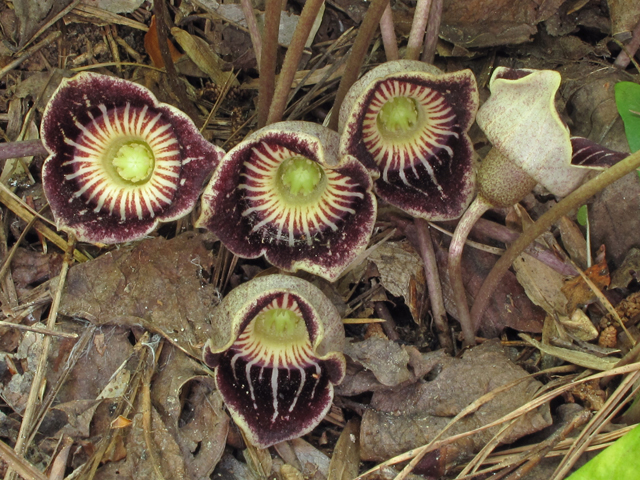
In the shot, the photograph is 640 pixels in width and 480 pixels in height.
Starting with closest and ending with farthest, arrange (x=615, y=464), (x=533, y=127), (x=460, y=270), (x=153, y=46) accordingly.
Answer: (x=615, y=464)
(x=533, y=127)
(x=460, y=270)
(x=153, y=46)

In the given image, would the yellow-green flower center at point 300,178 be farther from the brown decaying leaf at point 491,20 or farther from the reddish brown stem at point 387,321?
the brown decaying leaf at point 491,20

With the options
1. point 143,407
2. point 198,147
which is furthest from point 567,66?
point 143,407

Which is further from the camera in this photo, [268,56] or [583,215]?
[583,215]

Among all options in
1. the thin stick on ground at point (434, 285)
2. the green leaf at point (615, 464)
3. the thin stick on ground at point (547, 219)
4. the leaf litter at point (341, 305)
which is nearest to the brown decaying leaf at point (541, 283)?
the leaf litter at point (341, 305)

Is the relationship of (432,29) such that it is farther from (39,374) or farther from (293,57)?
(39,374)

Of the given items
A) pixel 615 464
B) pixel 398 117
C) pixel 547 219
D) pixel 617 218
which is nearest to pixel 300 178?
pixel 398 117

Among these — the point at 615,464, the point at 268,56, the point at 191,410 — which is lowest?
the point at 191,410
